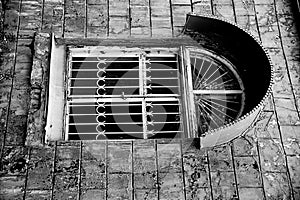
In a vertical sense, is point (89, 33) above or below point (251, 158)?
above

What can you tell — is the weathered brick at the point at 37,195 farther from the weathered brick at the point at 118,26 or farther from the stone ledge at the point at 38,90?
the weathered brick at the point at 118,26

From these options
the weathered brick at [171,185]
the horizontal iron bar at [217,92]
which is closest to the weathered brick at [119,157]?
the weathered brick at [171,185]

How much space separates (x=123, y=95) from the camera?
5.82 metres

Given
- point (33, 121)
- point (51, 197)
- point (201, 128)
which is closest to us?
point (51, 197)

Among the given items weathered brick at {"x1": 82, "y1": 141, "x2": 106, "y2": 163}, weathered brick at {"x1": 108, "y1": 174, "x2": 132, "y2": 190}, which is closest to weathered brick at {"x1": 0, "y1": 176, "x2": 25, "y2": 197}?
weathered brick at {"x1": 82, "y1": 141, "x2": 106, "y2": 163}

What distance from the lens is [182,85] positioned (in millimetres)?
→ 5879

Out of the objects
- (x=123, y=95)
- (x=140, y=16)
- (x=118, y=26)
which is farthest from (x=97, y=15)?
(x=123, y=95)

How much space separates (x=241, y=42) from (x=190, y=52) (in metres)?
0.75

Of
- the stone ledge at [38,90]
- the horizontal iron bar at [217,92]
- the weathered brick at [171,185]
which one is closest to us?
the weathered brick at [171,185]

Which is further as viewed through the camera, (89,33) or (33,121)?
(89,33)

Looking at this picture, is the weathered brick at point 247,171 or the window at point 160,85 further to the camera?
the window at point 160,85

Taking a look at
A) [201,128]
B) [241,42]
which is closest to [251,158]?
[201,128]

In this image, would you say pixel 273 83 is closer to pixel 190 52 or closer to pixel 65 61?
pixel 190 52

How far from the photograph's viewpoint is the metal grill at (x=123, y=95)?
5621 mm
